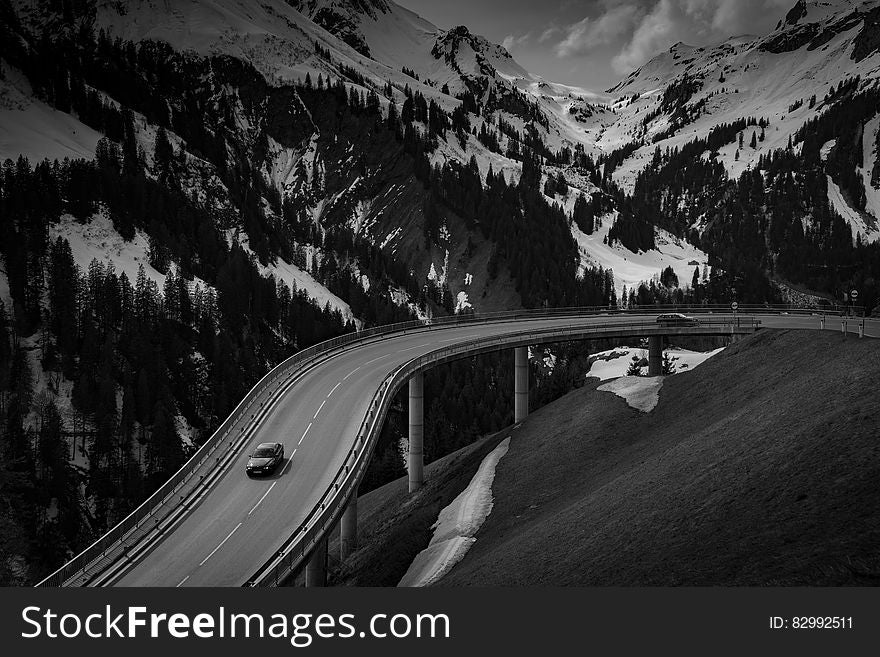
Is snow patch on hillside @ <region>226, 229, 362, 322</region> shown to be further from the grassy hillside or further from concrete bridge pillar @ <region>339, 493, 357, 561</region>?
the grassy hillside

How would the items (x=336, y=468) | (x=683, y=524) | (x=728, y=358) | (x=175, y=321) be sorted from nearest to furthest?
(x=683, y=524)
(x=336, y=468)
(x=728, y=358)
(x=175, y=321)

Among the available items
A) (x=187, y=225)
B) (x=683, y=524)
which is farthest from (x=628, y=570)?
(x=187, y=225)

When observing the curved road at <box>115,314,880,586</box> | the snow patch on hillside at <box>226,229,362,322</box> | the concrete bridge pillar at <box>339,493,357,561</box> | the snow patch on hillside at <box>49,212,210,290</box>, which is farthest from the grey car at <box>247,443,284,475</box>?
the snow patch on hillside at <box>226,229,362,322</box>

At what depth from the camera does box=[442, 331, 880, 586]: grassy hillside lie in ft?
60.0

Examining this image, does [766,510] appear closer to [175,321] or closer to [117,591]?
[117,591]

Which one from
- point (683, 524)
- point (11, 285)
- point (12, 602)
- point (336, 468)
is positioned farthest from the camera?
point (11, 285)

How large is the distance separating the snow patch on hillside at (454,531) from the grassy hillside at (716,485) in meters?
0.95

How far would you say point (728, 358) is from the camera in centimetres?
5181

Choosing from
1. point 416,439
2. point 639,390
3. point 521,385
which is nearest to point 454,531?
point 416,439

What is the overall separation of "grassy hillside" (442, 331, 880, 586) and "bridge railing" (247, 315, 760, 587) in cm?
676

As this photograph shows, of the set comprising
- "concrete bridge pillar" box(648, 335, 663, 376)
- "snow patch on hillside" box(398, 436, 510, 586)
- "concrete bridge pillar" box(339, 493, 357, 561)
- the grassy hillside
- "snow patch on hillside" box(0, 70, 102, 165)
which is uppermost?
"snow patch on hillside" box(0, 70, 102, 165)

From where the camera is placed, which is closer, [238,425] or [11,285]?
[238,425]

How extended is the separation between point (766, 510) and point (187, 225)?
16206cm

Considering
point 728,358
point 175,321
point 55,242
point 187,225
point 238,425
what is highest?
point 187,225
